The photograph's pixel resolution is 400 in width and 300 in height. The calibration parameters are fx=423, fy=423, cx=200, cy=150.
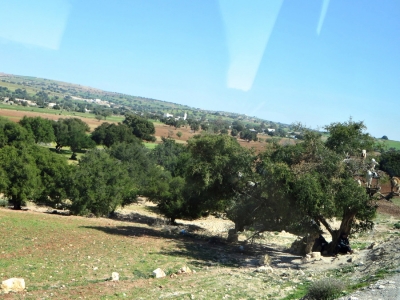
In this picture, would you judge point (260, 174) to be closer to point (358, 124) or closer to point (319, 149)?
point (319, 149)

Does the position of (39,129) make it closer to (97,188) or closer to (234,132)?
(97,188)

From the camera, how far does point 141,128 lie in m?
112

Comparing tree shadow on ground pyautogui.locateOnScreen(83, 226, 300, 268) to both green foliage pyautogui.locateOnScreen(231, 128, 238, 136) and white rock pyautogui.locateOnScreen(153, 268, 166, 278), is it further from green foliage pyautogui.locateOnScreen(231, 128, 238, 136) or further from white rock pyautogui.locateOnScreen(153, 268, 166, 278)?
green foliage pyautogui.locateOnScreen(231, 128, 238, 136)

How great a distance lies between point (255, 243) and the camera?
1163 inches

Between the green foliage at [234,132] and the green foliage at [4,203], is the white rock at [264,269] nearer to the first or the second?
the green foliage at [4,203]

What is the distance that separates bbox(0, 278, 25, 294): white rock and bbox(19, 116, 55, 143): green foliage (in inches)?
2896

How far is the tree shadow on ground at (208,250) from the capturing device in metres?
22.1

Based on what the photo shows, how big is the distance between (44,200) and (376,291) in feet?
117

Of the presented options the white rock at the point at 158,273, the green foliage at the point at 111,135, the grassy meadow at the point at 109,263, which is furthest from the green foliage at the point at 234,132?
the white rock at the point at 158,273

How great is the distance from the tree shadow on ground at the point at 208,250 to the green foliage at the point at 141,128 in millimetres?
80644

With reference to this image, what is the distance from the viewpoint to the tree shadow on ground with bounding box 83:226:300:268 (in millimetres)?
22131

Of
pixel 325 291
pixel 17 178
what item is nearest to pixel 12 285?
pixel 325 291

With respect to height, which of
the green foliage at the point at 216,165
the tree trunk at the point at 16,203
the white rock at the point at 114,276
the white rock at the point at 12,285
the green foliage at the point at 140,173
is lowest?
the tree trunk at the point at 16,203

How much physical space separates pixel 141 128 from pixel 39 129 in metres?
32.9
